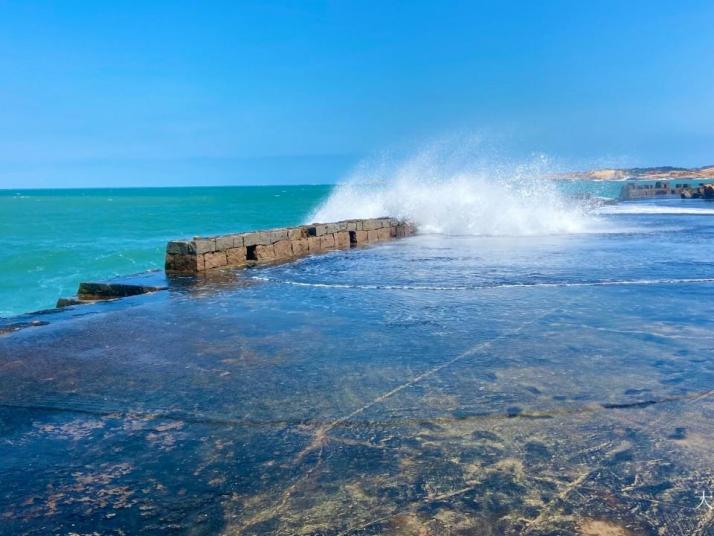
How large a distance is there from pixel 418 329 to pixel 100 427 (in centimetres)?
314

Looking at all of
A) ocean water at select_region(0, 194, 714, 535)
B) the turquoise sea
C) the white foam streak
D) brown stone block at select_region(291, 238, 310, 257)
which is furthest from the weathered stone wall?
the turquoise sea

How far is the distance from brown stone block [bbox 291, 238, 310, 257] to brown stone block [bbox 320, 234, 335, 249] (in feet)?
1.88

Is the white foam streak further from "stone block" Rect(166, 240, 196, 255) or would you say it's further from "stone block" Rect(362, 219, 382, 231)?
"stone block" Rect(362, 219, 382, 231)

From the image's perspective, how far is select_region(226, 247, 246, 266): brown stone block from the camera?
11.1 meters

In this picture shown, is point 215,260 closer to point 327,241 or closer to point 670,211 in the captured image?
point 327,241

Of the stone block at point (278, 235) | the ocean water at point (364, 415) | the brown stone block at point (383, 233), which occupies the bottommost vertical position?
the ocean water at point (364, 415)

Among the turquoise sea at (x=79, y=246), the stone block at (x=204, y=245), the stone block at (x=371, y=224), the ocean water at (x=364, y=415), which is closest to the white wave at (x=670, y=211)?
the turquoise sea at (x=79, y=246)

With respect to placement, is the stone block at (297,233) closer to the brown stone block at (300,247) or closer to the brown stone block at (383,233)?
the brown stone block at (300,247)

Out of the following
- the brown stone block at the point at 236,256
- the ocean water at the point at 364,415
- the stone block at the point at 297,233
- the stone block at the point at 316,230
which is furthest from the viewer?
the stone block at the point at 316,230

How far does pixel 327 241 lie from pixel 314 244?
540mm

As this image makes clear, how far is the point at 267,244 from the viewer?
477 inches

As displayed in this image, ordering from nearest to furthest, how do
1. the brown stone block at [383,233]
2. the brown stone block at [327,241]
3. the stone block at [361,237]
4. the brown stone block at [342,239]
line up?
the brown stone block at [327,241]
the brown stone block at [342,239]
the stone block at [361,237]
the brown stone block at [383,233]

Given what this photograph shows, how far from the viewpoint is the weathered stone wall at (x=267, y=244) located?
10336 mm

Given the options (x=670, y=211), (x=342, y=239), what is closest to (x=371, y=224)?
(x=342, y=239)
